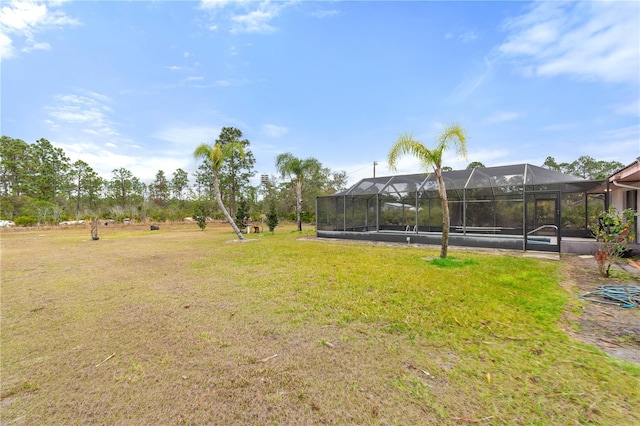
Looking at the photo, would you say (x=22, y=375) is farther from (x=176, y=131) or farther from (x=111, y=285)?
(x=176, y=131)

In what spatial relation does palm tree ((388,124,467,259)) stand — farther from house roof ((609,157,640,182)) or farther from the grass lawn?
house roof ((609,157,640,182))

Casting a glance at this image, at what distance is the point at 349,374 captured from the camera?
6.37 ft

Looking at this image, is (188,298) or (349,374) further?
(188,298)

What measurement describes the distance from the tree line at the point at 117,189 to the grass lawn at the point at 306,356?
54.7 feet

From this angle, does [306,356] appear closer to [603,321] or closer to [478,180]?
[603,321]

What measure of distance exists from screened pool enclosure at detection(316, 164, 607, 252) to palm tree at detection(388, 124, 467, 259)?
2.88 meters

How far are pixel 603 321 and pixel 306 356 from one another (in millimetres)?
3323

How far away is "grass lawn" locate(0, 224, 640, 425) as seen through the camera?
1575 mm

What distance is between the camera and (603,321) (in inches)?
111

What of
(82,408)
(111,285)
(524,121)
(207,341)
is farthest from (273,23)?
(524,121)

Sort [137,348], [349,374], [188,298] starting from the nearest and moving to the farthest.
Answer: [349,374] < [137,348] < [188,298]

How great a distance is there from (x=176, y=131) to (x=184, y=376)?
55.4ft

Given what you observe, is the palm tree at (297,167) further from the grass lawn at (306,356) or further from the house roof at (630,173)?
the house roof at (630,173)

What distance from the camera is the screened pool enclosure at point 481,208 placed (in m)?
7.87
